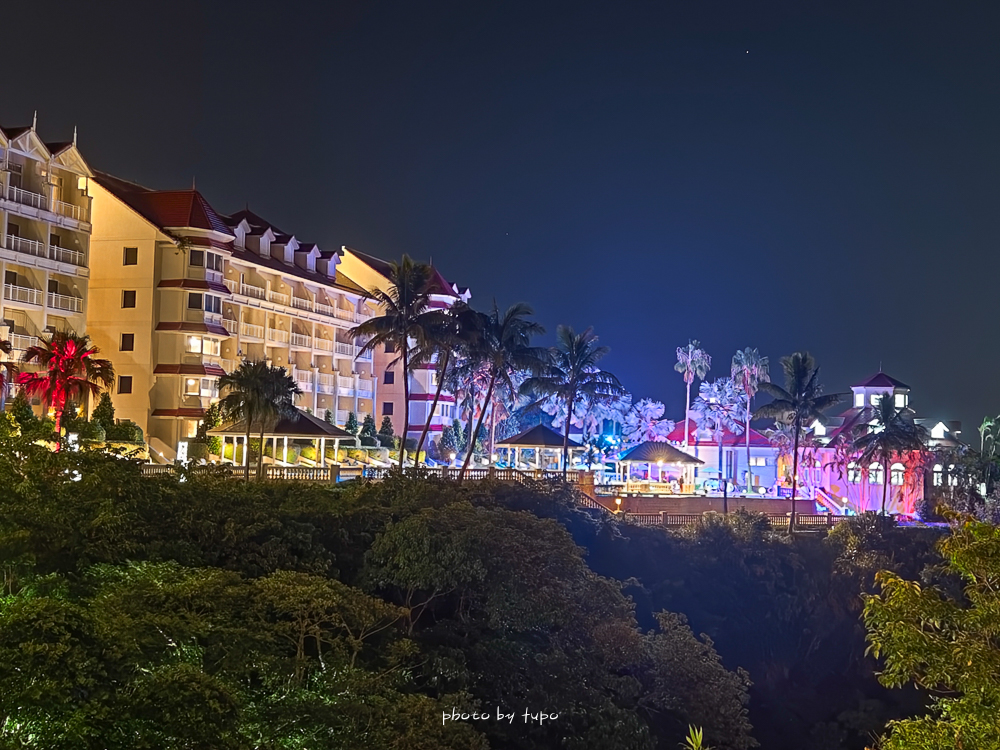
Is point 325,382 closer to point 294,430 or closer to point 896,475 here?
point 294,430

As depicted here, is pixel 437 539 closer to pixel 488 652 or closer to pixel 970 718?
pixel 488 652

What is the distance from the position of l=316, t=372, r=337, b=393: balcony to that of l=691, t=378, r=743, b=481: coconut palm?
109 ft

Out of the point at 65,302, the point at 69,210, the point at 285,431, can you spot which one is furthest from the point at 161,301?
the point at 285,431

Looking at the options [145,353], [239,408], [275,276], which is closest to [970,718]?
[239,408]

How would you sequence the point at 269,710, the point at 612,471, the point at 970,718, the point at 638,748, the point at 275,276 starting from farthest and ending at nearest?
the point at 612,471 → the point at 275,276 → the point at 638,748 → the point at 269,710 → the point at 970,718

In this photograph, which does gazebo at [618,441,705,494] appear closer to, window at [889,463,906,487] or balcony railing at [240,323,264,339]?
window at [889,463,906,487]

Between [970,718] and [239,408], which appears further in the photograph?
[239,408]

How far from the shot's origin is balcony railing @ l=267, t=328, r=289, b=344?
72125 millimetres

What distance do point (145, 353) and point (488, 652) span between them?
37.4 metres

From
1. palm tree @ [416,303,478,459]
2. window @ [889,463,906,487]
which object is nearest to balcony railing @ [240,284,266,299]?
palm tree @ [416,303,478,459]

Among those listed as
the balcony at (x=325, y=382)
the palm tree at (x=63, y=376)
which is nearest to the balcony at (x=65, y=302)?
the palm tree at (x=63, y=376)

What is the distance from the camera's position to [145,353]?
2408 inches

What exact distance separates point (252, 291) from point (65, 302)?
14789 mm

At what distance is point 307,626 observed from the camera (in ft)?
78.9
